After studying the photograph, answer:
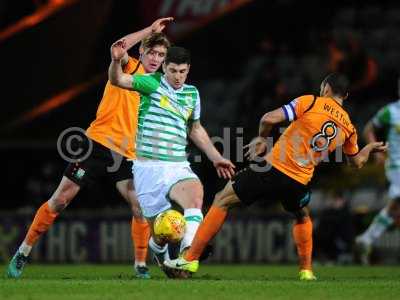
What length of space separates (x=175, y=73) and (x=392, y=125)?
18.2 feet

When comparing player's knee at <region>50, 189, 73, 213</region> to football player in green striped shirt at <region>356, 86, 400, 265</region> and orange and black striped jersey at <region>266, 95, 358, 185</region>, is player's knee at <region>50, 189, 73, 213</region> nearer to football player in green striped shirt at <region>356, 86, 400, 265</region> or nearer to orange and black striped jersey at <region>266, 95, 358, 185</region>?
orange and black striped jersey at <region>266, 95, 358, 185</region>

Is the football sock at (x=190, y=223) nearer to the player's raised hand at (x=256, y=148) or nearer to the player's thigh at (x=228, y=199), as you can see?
the player's thigh at (x=228, y=199)

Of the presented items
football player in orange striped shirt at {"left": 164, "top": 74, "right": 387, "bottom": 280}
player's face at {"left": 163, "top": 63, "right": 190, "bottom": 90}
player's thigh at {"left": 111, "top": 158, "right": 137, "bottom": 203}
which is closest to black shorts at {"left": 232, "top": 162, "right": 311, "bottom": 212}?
football player in orange striped shirt at {"left": 164, "top": 74, "right": 387, "bottom": 280}

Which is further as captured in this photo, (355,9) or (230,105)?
(355,9)

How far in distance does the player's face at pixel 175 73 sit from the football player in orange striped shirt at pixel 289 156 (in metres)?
0.76

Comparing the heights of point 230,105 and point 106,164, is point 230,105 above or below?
above

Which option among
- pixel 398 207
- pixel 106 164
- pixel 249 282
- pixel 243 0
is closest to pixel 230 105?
pixel 243 0

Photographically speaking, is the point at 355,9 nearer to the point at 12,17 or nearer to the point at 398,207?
the point at 12,17

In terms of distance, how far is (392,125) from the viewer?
14328 millimetres

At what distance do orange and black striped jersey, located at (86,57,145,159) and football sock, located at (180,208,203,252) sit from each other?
3.83 ft

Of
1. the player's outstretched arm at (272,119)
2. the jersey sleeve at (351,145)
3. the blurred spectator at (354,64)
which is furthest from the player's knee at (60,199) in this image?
the blurred spectator at (354,64)

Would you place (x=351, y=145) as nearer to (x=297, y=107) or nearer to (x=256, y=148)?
(x=297, y=107)

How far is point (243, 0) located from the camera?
808 inches

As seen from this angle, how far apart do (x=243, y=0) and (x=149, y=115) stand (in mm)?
11267
